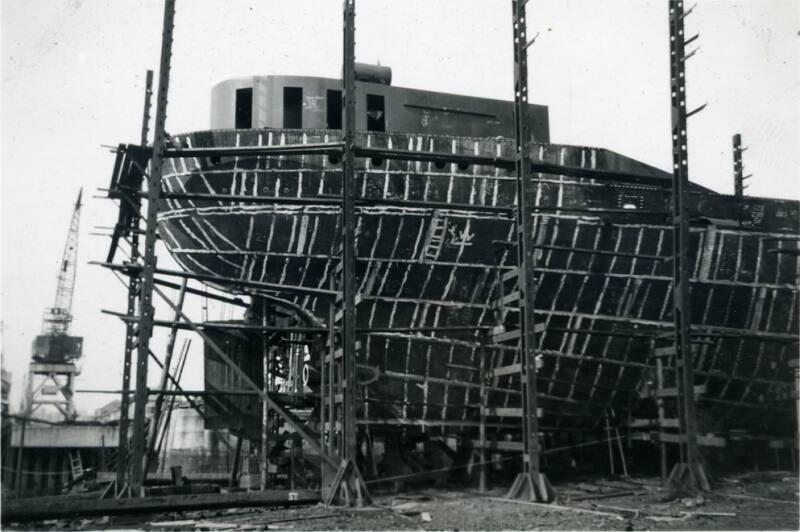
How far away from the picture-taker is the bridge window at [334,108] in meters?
14.4

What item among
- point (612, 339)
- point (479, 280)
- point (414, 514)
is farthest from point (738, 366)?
point (414, 514)

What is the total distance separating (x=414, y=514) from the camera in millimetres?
8336

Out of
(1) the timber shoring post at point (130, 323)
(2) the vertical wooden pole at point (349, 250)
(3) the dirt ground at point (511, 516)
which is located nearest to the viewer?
(3) the dirt ground at point (511, 516)

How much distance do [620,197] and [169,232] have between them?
9118 millimetres

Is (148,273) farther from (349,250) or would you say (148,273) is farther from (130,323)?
(130,323)

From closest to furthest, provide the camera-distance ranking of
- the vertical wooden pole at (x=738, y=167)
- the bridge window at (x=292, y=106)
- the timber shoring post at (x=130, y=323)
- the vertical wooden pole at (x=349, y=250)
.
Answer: the vertical wooden pole at (x=349, y=250)
the timber shoring post at (x=130, y=323)
the bridge window at (x=292, y=106)
the vertical wooden pole at (x=738, y=167)

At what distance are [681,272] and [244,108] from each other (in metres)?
8.98

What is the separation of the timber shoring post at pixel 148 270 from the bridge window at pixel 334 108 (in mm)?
4967

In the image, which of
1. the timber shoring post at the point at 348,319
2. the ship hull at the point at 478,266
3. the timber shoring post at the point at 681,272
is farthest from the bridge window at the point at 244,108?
the timber shoring post at the point at 681,272

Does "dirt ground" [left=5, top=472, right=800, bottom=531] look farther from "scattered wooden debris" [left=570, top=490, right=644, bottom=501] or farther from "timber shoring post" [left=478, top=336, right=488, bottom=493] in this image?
"timber shoring post" [left=478, top=336, right=488, bottom=493]

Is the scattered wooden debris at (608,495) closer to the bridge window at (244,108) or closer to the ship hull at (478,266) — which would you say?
the ship hull at (478,266)

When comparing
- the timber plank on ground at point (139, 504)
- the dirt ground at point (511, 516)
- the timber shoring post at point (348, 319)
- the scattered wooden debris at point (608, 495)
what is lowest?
the scattered wooden debris at point (608, 495)

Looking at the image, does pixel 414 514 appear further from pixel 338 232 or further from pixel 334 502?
pixel 338 232

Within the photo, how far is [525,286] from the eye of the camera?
960cm
